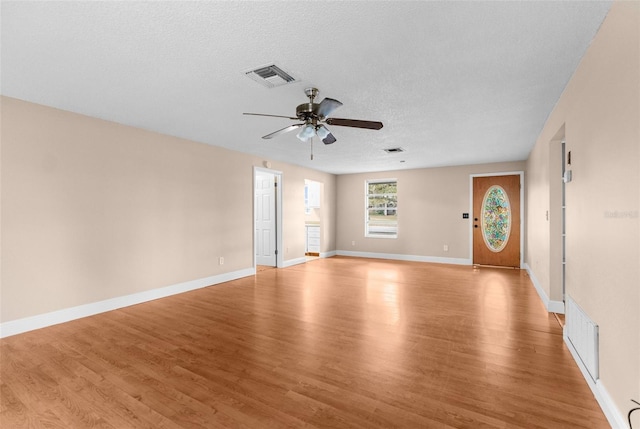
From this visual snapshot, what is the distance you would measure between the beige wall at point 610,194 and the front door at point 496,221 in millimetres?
4497

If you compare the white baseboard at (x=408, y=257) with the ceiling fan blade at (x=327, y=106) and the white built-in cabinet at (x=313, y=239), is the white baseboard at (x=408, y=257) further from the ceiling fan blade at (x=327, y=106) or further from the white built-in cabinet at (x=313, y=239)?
the ceiling fan blade at (x=327, y=106)

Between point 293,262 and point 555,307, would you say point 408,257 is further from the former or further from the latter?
point 555,307

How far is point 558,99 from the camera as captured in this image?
3170 mm

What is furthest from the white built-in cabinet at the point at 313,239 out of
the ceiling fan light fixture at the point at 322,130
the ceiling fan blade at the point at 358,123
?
the ceiling fan blade at the point at 358,123

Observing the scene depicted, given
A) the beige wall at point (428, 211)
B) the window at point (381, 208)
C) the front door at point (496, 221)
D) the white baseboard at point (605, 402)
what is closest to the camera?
the white baseboard at point (605, 402)

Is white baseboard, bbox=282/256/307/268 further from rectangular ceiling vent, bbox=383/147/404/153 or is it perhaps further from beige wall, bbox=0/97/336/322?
rectangular ceiling vent, bbox=383/147/404/153

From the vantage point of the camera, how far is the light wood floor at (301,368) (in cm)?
184

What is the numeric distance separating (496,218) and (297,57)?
20.7 ft

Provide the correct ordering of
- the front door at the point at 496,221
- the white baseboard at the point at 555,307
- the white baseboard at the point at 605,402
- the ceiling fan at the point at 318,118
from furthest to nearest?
1. the front door at the point at 496,221
2. the white baseboard at the point at 555,307
3. the ceiling fan at the point at 318,118
4. the white baseboard at the point at 605,402

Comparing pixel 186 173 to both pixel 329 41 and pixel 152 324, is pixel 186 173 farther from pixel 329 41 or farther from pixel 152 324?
pixel 329 41

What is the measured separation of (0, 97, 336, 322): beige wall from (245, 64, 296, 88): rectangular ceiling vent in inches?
98.5

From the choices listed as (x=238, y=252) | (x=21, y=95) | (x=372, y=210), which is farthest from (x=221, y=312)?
(x=372, y=210)

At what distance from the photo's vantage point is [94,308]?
375 centimetres

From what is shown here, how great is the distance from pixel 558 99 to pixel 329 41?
262 cm
